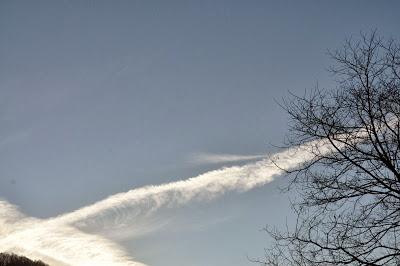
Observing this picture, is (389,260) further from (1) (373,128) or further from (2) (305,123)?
(2) (305,123)

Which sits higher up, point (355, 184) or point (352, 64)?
point (352, 64)

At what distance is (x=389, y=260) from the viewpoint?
6.60 metres

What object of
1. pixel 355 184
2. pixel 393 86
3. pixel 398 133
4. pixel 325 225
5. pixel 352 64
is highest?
pixel 352 64

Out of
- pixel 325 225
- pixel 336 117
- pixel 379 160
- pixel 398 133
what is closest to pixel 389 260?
pixel 325 225

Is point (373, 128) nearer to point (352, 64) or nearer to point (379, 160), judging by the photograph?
point (379, 160)

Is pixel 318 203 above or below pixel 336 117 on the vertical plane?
below

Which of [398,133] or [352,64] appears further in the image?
[352,64]

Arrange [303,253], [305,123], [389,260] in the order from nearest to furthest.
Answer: [389,260]
[303,253]
[305,123]

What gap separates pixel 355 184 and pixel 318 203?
2.29 ft

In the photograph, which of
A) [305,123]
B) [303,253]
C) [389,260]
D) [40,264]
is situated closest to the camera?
[389,260]

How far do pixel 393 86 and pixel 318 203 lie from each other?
7.65ft

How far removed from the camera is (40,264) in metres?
81.8

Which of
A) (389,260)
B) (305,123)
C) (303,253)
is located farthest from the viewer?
(305,123)

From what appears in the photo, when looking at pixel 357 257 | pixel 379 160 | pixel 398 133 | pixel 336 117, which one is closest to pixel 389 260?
pixel 357 257
